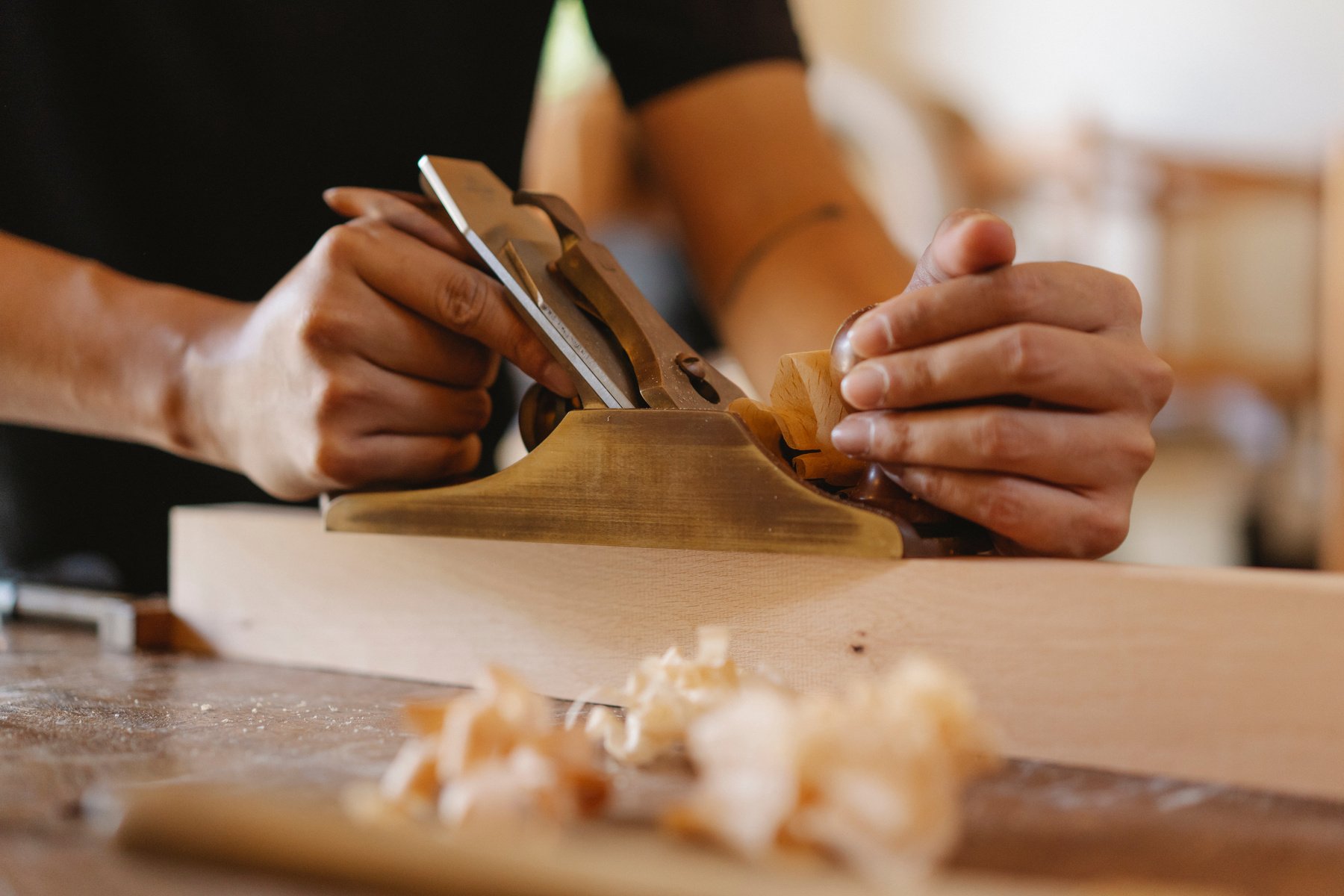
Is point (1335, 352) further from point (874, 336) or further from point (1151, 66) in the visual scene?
point (1151, 66)

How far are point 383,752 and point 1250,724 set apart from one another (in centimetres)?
54

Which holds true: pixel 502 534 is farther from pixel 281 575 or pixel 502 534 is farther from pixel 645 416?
pixel 281 575

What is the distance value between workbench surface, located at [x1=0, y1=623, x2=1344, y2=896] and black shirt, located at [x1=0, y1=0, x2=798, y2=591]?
682 mm

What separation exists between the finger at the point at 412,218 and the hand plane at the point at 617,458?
0.07ft

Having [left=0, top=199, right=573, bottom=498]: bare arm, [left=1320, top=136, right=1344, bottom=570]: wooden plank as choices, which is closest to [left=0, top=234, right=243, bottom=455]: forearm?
[left=0, top=199, right=573, bottom=498]: bare arm

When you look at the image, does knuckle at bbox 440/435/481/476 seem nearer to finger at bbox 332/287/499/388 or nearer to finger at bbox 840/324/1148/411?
finger at bbox 332/287/499/388

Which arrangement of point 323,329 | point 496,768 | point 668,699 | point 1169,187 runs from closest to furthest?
point 496,768 < point 668,699 < point 323,329 < point 1169,187

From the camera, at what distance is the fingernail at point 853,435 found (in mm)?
824

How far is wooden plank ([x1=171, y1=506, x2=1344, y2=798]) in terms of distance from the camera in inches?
26.9

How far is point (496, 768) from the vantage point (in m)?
0.54

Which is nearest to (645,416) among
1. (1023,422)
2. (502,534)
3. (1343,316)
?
Answer: (502,534)

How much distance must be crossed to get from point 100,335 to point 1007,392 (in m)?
0.87

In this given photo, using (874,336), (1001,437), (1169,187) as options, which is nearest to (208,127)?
(874,336)

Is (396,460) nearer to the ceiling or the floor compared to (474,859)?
nearer to the ceiling
